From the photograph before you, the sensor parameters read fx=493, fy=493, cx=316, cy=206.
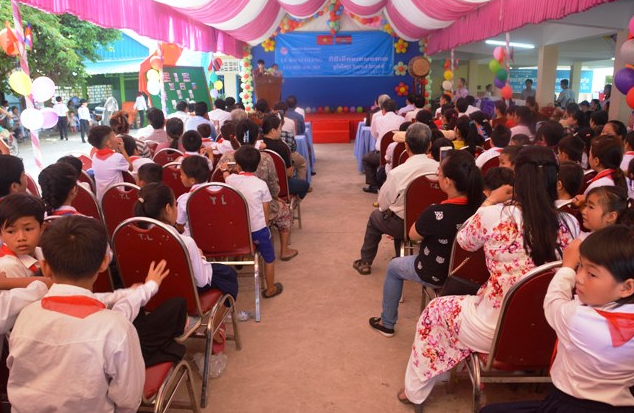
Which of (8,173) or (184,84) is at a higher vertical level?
(184,84)

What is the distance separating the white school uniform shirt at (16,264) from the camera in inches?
65.7

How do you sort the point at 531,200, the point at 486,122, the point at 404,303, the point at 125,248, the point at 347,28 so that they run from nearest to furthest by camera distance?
the point at 531,200
the point at 125,248
the point at 404,303
the point at 486,122
the point at 347,28

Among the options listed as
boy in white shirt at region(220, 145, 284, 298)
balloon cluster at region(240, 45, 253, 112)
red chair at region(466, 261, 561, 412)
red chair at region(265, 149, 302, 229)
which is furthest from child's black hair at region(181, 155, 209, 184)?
balloon cluster at region(240, 45, 253, 112)

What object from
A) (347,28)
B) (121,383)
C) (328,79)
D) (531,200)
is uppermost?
(347,28)

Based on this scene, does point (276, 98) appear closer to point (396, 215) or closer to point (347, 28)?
point (347, 28)

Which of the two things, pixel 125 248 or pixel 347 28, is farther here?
pixel 347 28

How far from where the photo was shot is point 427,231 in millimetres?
2311

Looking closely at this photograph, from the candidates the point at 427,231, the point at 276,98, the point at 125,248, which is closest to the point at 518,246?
the point at 427,231

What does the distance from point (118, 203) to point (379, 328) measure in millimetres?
1755

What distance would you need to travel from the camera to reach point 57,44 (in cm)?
1258

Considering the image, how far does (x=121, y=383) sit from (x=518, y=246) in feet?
4.59

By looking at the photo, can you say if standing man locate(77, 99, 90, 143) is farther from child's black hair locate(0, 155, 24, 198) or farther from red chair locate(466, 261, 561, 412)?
red chair locate(466, 261, 561, 412)

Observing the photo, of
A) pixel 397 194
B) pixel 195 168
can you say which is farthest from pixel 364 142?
pixel 195 168

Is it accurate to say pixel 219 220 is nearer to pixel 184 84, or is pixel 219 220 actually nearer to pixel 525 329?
pixel 525 329
